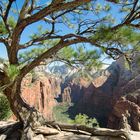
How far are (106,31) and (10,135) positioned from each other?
10.1 feet

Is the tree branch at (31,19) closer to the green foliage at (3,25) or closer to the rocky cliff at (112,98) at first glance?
the green foliage at (3,25)

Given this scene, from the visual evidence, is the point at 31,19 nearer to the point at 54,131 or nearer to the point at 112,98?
the point at 54,131

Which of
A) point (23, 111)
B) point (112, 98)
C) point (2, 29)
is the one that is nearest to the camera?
point (2, 29)

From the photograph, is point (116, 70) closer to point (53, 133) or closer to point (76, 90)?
point (76, 90)

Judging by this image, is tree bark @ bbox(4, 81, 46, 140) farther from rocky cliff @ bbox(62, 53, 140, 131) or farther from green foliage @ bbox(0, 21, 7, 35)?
rocky cliff @ bbox(62, 53, 140, 131)

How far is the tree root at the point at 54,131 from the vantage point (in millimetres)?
5991

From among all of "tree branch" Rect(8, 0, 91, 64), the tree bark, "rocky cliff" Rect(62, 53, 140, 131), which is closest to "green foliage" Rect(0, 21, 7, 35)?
"tree branch" Rect(8, 0, 91, 64)

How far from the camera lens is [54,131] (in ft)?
21.2

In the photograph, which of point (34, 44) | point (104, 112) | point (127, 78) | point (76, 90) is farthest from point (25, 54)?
point (76, 90)

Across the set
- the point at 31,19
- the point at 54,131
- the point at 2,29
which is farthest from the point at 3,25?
the point at 54,131

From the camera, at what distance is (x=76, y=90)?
265 feet

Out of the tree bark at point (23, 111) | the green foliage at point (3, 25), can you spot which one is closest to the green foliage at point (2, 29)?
the green foliage at point (3, 25)

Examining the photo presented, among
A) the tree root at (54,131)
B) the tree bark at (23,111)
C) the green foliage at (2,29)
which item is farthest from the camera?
the tree bark at (23,111)

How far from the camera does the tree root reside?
5.99 metres
